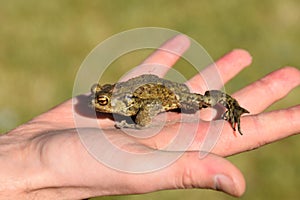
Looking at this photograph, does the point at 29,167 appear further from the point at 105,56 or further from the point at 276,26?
the point at 276,26

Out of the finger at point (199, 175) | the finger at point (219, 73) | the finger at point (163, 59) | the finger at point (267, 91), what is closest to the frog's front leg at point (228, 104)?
the finger at point (267, 91)

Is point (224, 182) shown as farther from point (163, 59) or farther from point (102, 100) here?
point (163, 59)

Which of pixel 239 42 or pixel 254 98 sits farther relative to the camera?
pixel 239 42

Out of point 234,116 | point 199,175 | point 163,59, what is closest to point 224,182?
point 199,175

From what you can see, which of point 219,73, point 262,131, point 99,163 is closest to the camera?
point 99,163

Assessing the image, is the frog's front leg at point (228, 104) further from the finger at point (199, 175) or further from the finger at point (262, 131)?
the finger at point (199, 175)

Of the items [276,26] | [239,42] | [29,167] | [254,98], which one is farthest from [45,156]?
[276,26]

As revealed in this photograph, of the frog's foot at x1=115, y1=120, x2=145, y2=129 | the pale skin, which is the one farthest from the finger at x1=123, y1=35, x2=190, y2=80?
the frog's foot at x1=115, y1=120, x2=145, y2=129
